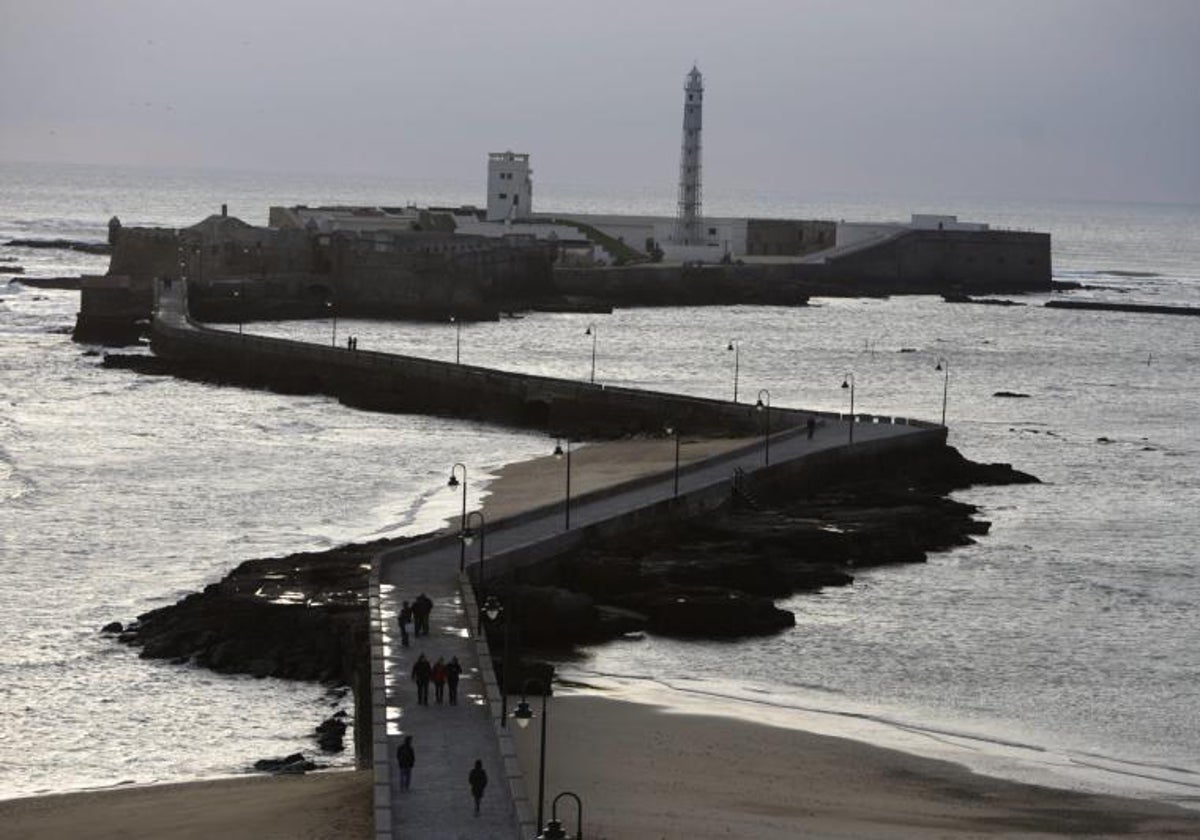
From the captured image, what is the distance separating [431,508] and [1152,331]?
6112 cm

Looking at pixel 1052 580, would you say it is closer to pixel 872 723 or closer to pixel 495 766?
pixel 872 723

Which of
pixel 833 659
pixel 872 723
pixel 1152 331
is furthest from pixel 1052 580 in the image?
pixel 1152 331

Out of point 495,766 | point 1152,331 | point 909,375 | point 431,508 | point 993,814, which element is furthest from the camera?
point 1152,331

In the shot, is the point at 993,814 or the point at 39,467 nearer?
the point at 993,814

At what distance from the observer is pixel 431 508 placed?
39.9 m

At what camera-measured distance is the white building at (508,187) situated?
11244cm

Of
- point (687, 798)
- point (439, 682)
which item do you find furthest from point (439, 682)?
point (687, 798)

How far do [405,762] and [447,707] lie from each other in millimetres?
2513

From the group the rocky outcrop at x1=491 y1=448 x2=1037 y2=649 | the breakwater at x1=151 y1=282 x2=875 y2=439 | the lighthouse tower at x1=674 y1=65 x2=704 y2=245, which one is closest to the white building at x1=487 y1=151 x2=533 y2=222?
the lighthouse tower at x1=674 y1=65 x2=704 y2=245

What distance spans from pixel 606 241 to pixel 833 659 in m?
79.3

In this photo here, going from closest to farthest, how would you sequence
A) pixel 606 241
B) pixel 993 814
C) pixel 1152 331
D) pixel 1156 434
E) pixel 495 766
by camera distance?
1. pixel 495 766
2. pixel 993 814
3. pixel 1156 434
4. pixel 1152 331
5. pixel 606 241

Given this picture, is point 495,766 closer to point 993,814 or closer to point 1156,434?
point 993,814

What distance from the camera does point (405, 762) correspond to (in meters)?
20.3

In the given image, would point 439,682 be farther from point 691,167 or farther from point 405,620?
point 691,167
